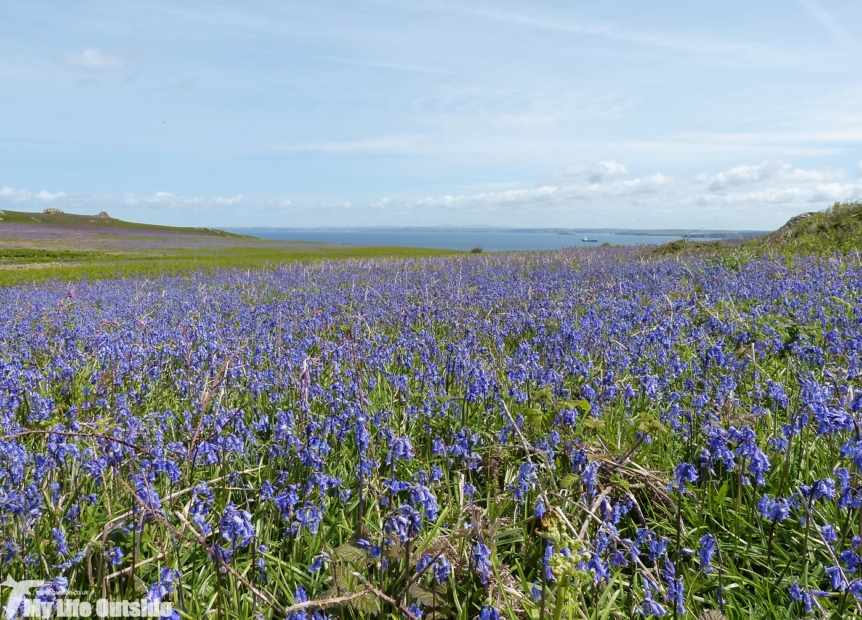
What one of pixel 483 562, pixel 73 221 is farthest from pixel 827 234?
pixel 73 221

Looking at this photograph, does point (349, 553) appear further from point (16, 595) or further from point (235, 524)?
point (16, 595)

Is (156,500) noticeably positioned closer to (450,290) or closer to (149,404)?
(149,404)

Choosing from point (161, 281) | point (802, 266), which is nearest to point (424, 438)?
point (802, 266)

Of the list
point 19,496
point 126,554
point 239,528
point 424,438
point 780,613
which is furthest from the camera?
point 424,438

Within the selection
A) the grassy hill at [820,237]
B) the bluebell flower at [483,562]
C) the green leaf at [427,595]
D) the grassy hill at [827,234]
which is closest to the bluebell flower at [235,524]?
the green leaf at [427,595]

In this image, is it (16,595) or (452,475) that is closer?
(16,595)

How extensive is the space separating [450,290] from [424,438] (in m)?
7.95

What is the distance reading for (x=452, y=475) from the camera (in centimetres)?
405

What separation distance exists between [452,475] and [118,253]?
161 ft

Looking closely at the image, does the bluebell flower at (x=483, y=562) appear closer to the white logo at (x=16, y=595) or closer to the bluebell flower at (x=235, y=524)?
the bluebell flower at (x=235, y=524)

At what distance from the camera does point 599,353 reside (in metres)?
5.88

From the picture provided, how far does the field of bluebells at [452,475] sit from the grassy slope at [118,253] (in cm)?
2150

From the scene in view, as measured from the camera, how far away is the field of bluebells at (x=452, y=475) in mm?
2441

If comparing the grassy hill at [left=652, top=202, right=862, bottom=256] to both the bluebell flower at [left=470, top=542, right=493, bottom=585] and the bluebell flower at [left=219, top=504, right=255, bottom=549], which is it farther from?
the bluebell flower at [left=219, top=504, right=255, bottom=549]
